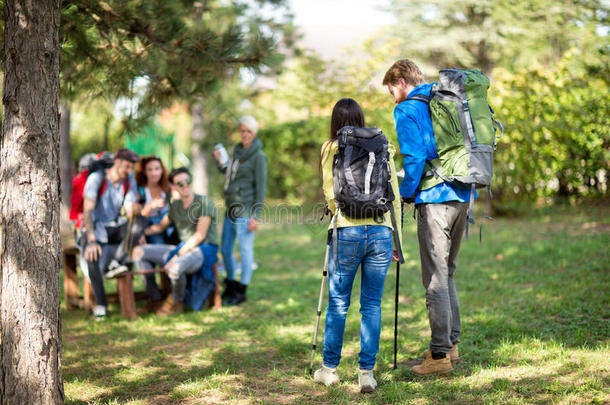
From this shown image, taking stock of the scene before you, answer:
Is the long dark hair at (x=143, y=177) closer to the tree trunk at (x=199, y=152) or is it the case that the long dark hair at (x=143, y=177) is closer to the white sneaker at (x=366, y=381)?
the white sneaker at (x=366, y=381)

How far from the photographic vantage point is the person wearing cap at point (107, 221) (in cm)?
556

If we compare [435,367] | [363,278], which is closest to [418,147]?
[363,278]

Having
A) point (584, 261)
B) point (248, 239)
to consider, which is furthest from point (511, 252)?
point (248, 239)

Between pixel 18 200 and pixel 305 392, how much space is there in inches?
81.5

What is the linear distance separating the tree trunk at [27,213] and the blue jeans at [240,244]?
118 inches

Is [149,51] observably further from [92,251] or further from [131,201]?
[92,251]

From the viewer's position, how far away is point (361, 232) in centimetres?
346

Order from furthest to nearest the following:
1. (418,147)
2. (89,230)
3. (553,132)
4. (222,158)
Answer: (553,132) → (222,158) → (89,230) → (418,147)

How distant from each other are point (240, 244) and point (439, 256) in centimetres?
284

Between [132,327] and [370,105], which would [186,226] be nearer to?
[132,327]

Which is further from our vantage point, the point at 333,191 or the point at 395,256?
the point at 395,256

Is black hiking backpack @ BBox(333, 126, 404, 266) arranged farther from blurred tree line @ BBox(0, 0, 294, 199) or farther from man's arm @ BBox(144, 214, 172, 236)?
man's arm @ BBox(144, 214, 172, 236)

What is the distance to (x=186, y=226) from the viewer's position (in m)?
5.83

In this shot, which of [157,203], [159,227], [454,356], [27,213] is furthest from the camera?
[157,203]
